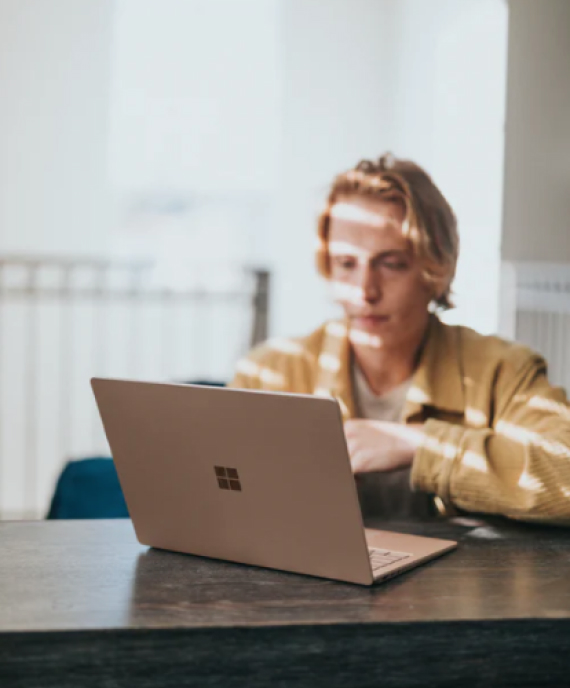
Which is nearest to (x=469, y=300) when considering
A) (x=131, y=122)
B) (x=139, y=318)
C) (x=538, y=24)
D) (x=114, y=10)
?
(x=538, y=24)

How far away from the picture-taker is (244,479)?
1102 millimetres

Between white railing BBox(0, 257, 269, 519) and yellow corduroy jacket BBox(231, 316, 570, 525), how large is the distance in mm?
2986

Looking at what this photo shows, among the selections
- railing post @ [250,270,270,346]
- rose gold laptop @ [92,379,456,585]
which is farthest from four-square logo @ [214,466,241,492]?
railing post @ [250,270,270,346]

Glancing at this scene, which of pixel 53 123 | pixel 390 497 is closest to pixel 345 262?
pixel 390 497

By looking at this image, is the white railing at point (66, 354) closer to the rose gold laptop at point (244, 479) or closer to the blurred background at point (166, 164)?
the blurred background at point (166, 164)

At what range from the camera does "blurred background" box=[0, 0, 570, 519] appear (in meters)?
4.96

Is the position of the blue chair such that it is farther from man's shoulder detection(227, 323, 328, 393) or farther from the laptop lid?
the laptop lid

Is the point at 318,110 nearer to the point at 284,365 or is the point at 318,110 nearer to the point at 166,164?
the point at 166,164

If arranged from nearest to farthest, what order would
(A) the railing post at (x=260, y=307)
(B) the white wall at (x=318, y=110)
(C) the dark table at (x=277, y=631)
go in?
1. (C) the dark table at (x=277, y=631)
2. (A) the railing post at (x=260, y=307)
3. (B) the white wall at (x=318, y=110)

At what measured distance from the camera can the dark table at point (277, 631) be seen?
0.92m

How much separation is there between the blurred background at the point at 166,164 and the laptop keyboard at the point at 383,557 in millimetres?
3201

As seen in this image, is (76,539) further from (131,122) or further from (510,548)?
(131,122)

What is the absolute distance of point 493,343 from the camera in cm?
176

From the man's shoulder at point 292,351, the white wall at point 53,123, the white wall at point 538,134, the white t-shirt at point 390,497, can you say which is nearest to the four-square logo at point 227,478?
the white t-shirt at point 390,497
